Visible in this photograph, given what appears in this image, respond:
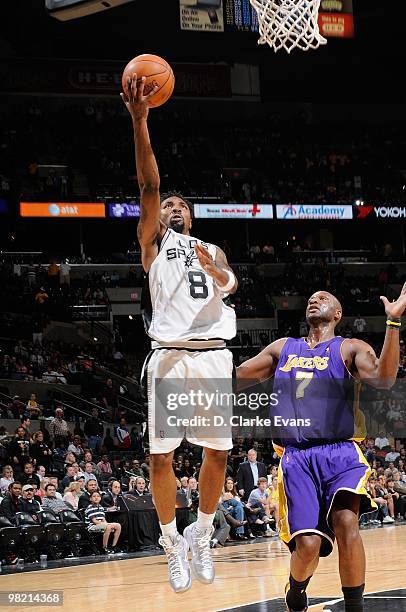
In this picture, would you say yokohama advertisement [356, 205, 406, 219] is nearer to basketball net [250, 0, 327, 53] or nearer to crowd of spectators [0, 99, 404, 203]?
crowd of spectators [0, 99, 404, 203]

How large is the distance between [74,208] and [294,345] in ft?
72.4

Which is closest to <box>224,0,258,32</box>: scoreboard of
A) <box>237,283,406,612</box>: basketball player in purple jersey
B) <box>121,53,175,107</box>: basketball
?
<box>237,283,406,612</box>: basketball player in purple jersey

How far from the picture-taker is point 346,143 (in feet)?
113

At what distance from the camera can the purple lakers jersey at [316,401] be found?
6.32 meters

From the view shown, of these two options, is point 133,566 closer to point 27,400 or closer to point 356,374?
point 356,374

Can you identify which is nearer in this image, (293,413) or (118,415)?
(293,413)

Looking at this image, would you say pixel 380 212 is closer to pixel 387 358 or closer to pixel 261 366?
pixel 261 366

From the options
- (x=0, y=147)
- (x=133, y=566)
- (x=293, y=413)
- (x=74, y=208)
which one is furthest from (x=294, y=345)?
(x=0, y=147)

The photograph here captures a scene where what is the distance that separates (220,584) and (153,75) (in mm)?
6626

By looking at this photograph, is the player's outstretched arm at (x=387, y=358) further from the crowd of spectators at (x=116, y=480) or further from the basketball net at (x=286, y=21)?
the crowd of spectators at (x=116, y=480)

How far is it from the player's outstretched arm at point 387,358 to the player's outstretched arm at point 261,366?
25.6 inches

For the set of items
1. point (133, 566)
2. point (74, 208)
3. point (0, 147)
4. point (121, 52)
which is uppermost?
point (121, 52)

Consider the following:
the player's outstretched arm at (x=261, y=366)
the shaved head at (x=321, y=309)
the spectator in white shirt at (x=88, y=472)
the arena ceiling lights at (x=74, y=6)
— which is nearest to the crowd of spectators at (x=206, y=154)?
the spectator in white shirt at (x=88, y=472)

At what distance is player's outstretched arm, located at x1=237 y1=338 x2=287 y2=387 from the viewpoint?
641cm
